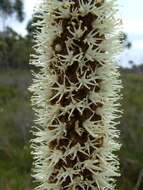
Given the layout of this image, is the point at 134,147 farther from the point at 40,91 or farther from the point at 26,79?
the point at 26,79

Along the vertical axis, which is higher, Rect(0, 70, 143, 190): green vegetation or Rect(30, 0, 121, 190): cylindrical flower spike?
Rect(30, 0, 121, 190): cylindrical flower spike

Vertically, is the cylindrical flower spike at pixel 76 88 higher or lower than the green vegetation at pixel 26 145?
higher

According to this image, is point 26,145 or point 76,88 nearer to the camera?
point 76,88

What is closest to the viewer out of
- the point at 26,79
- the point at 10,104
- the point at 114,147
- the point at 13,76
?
the point at 114,147

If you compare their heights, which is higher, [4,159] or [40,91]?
[40,91]

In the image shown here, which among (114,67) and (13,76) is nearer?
(114,67)

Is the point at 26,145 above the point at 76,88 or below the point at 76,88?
below

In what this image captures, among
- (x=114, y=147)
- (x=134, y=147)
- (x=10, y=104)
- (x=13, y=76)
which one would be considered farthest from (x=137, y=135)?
(x=13, y=76)

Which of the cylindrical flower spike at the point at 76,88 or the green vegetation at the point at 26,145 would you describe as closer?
the cylindrical flower spike at the point at 76,88
